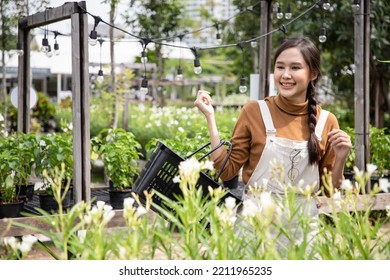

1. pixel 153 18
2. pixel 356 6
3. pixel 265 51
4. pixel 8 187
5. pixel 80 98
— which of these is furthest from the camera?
pixel 153 18

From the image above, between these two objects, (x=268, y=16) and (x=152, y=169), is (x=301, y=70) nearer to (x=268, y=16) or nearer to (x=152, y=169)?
(x=152, y=169)

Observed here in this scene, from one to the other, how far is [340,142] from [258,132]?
0.29m

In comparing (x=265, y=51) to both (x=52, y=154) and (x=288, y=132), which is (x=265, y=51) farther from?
(x=288, y=132)

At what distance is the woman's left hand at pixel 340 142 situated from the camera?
6.83ft

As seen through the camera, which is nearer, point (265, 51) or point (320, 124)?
point (320, 124)

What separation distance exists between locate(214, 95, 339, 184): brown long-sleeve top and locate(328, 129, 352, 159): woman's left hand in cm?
15

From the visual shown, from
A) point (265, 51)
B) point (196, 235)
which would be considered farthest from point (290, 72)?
point (265, 51)

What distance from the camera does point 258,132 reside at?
7.40ft

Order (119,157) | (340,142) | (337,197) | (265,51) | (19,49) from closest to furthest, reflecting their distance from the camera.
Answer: (337,197), (340,142), (119,157), (19,49), (265,51)

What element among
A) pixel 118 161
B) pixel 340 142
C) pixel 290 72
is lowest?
pixel 118 161

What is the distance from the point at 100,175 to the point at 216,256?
26.8 feet

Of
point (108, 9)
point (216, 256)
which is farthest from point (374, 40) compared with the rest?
point (216, 256)

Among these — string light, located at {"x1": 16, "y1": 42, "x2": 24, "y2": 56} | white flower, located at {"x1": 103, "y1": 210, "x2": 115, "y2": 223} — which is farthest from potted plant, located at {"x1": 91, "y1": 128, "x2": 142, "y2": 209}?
white flower, located at {"x1": 103, "y1": 210, "x2": 115, "y2": 223}

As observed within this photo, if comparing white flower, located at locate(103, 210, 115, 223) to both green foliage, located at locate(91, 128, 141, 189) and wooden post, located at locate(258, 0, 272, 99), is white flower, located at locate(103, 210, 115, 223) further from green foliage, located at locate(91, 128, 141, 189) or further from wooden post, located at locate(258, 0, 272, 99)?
wooden post, located at locate(258, 0, 272, 99)
